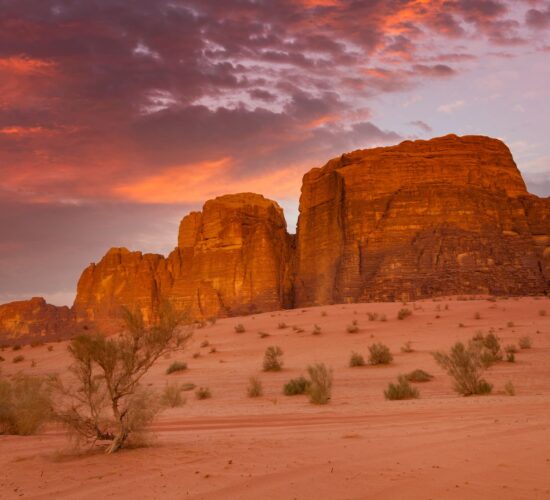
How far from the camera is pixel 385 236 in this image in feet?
164

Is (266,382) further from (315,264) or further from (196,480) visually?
(315,264)

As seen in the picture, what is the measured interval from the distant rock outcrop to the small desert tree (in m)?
39.0

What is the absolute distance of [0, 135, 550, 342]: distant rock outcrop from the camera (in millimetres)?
47062

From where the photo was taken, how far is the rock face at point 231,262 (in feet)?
198

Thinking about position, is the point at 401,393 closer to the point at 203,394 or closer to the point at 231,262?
the point at 203,394

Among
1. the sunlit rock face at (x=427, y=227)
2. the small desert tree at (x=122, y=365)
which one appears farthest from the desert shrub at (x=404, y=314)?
the small desert tree at (x=122, y=365)

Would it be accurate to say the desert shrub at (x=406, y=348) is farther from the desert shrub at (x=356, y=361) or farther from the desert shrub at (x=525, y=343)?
the desert shrub at (x=525, y=343)

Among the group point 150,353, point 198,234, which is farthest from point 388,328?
point 198,234

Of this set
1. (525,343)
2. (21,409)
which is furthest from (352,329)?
(21,409)

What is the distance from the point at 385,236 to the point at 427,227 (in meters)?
3.59

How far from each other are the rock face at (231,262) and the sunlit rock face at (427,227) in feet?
17.9

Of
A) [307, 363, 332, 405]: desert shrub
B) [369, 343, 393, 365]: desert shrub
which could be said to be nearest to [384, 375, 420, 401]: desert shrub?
[307, 363, 332, 405]: desert shrub

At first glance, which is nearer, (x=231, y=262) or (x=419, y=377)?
(x=419, y=377)

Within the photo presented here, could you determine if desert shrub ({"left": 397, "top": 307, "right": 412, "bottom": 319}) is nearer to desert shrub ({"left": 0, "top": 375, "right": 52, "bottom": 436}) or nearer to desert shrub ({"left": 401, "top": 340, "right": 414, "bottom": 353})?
desert shrub ({"left": 401, "top": 340, "right": 414, "bottom": 353})
